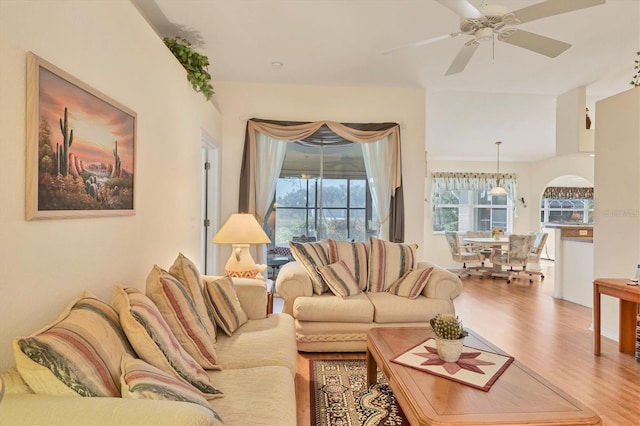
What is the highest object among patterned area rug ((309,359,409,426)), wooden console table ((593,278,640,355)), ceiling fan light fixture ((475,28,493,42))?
ceiling fan light fixture ((475,28,493,42))

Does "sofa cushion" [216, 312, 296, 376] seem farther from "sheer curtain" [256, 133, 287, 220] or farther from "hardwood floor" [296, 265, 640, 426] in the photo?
"sheer curtain" [256, 133, 287, 220]

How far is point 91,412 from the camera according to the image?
99cm

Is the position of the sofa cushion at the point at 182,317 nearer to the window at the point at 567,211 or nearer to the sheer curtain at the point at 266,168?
the sheer curtain at the point at 266,168

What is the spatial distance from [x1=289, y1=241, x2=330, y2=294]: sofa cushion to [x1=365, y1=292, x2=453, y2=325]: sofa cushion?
51 cm

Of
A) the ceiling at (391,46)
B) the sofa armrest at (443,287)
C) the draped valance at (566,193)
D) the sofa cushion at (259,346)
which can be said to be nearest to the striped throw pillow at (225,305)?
the sofa cushion at (259,346)

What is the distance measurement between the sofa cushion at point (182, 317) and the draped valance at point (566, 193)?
29.6ft

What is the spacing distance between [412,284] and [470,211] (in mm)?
6132

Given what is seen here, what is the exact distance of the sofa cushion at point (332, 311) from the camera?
128 inches

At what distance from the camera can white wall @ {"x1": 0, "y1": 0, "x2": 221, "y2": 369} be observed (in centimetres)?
128

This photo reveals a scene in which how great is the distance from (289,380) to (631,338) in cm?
332

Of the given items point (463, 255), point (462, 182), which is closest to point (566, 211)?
point (462, 182)

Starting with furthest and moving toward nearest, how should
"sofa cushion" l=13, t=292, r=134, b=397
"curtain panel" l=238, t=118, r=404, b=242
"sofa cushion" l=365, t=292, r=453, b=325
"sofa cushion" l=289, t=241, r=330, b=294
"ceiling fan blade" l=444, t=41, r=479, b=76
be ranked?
1. "curtain panel" l=238, t=118, r=404, b=242
2. "sofa cushion" l=289, t=241, r=330, b=294
3. "sofa cushion" l=365, t=292, r=453, b=325
4. "ceiling fan blade" l=444, t=41, r=479, b=76
5. "sofa cushion" l=13, t=292, r=134, b=397

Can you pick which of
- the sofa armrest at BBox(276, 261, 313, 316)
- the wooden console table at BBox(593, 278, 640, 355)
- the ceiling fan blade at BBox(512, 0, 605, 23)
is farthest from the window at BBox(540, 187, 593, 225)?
the ceiling fan blade at BBox(512, 0, 605, 23)

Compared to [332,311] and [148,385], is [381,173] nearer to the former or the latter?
[332,311]
